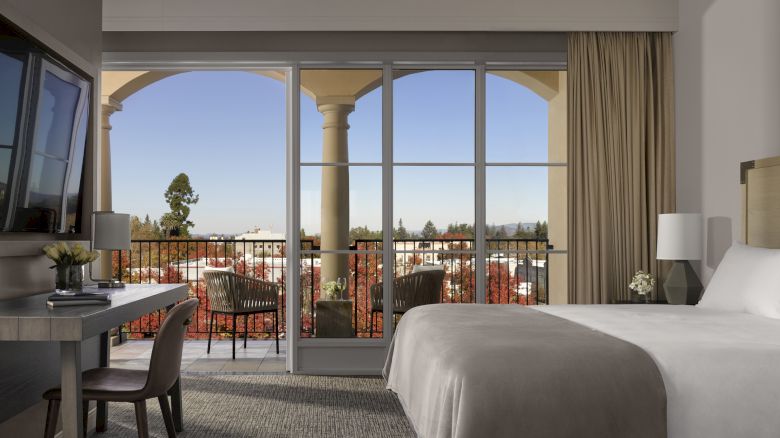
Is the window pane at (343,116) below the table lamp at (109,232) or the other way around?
the other way around

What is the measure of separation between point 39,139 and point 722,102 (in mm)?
4276

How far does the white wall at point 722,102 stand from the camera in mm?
4047

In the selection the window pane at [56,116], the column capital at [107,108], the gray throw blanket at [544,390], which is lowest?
the gray throw blanket at [544,390]

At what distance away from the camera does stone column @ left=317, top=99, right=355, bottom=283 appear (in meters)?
5.44

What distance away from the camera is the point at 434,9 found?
17.2ft

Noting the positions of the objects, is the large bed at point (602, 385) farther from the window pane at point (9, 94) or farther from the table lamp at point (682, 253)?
the window pane at point (9, 94)

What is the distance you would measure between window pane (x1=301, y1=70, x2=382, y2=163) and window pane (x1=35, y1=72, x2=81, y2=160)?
2.11 m

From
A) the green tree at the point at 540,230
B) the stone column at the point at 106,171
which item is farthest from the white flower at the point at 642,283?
the stone column at the point at 106,171

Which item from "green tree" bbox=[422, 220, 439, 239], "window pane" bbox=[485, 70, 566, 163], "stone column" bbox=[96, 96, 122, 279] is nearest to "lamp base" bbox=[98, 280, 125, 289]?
"green tree" bbox=[422, 220, 439, 239]

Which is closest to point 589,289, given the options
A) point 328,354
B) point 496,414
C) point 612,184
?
point 612,184

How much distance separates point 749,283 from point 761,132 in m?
1.12

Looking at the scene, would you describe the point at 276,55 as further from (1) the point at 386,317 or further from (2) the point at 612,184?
(2) the point at 612,184

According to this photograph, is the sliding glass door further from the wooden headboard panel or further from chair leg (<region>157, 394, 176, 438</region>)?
chair leg (<region>157, 394, 176, 438</region>)

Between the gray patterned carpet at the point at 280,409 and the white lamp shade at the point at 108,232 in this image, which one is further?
the white lamp shade at the point at 108,232
